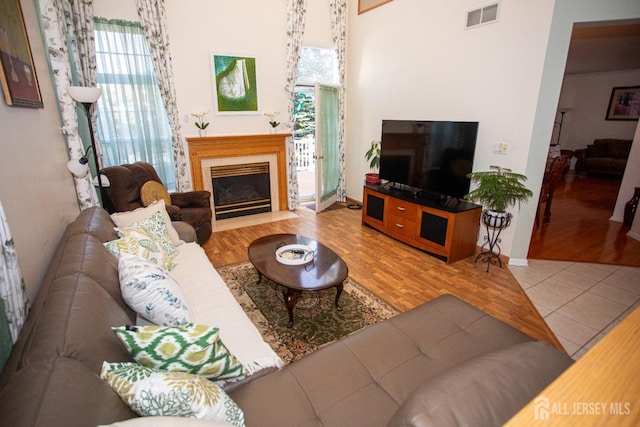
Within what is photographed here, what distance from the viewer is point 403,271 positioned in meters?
3.23

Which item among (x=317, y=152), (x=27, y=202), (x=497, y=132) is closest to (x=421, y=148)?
(x=497, y=132)

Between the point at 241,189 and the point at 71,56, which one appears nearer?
the point at 71,56

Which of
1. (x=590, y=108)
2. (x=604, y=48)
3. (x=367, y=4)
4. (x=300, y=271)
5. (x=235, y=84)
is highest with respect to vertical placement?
(x=367, y=4)

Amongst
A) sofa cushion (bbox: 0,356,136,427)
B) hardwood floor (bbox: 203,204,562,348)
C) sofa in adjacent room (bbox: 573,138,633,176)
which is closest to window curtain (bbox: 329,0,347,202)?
hardwood floor (bbox: 203,204,562,348)

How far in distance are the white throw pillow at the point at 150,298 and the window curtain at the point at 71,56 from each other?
1.96 metres

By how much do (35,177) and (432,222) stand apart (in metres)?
3.38

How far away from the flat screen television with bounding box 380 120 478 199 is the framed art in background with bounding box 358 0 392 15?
1851 millimetres

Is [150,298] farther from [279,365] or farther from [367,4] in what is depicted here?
[367,4]

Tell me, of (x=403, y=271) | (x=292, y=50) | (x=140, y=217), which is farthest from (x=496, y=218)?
(x=292, y=50)

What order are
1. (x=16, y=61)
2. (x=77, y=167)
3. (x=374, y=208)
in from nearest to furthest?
(x=16, y=61) < (x=77, y=167) < (x=374, y=208)

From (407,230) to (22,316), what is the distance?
3.42 metres

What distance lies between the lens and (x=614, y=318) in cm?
245

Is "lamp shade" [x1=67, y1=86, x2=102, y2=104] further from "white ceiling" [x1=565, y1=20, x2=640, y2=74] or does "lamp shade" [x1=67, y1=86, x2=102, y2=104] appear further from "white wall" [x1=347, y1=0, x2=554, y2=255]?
"white ceiling" [x1=565, y1=20, x2=640, y2=74]

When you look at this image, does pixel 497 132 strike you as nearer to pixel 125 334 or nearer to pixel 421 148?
pixel 421 148
